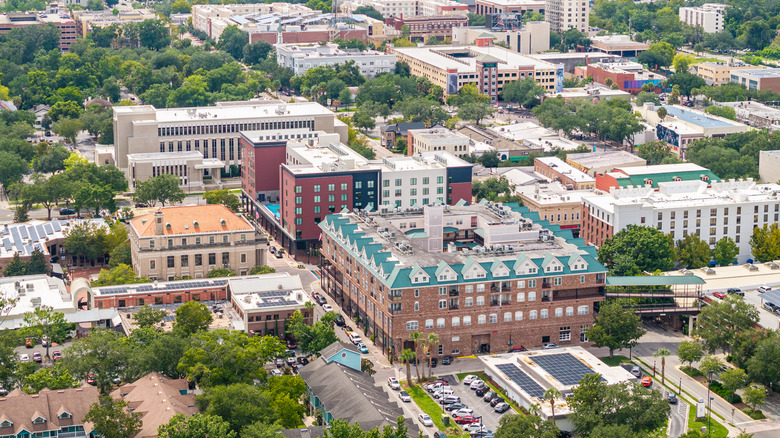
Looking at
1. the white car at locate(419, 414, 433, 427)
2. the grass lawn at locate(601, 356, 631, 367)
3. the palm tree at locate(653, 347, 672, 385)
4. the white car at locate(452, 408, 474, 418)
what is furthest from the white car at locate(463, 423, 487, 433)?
the grass lawn at locate(601, 356, 631, 367)

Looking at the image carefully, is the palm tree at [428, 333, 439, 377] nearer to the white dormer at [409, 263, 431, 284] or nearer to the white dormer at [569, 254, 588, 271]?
the white dormer at [409, 263, 431, 284]

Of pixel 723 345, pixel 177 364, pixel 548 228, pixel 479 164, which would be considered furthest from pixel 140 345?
pixel 479 164

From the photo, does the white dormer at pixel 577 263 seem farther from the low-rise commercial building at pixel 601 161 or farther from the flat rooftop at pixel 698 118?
the flat rooftop at pixel 698 118

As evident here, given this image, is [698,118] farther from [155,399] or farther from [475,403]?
[155,399]

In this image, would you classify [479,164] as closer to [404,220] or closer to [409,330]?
[404,220]

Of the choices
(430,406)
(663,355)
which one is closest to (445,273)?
(430,406)

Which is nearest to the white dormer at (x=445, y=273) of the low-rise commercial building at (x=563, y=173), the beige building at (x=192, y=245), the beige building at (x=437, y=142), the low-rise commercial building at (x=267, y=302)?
the low-rise commercial building at (x=267, y=302)
